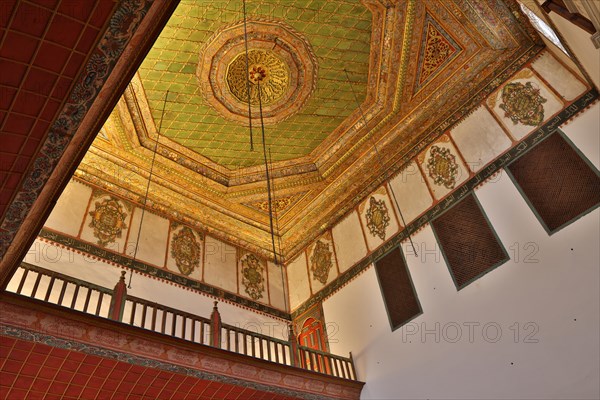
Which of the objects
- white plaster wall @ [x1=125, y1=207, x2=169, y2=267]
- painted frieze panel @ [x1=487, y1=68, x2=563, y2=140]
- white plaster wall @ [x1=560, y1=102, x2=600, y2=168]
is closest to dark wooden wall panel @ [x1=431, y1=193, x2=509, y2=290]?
painted frieze panel @ [x1=487, y1=68, x2=563, y2=140]

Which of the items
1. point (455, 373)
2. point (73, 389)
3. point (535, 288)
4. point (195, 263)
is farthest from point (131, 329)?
point (535, 288)

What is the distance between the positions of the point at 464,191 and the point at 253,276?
3840mm

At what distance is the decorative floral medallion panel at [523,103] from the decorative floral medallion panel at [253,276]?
475cm

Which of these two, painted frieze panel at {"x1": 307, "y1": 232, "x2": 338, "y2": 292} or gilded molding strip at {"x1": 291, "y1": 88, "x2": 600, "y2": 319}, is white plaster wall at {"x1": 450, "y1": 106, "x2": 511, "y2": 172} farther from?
painted frieze panel at {"x1": 307, "y1": 232, "x2": 338, "y2": 292}

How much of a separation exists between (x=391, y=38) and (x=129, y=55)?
188 inches

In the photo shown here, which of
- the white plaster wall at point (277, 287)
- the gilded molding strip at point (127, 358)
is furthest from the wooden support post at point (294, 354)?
the white plaster wall at point (277, 287)

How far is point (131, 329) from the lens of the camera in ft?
16.3

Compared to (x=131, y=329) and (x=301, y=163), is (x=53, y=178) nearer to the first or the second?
(x=131, y=329)

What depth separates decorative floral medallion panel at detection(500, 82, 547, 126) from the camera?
6.48m

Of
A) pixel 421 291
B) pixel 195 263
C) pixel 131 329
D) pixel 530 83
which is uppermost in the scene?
pixel 530 83

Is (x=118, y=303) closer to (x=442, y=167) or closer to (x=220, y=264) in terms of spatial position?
(x=220, y=264)

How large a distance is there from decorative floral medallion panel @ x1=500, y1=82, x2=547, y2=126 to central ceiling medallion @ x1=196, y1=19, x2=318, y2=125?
9.07 ft

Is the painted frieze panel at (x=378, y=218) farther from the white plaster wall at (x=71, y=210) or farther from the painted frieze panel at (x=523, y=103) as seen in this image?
the white plaster wall at (x=71, y=210)

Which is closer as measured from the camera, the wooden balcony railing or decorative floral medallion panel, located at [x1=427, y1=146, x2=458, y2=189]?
the wooden balcony railing
